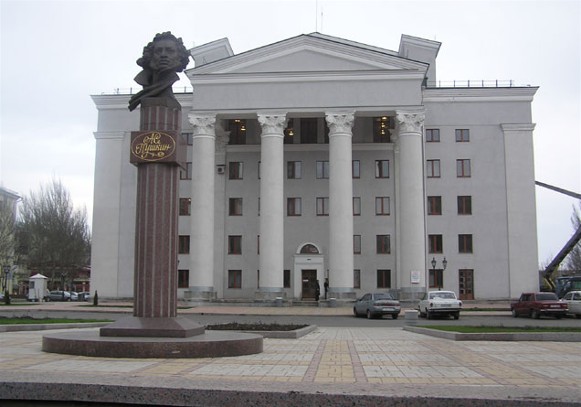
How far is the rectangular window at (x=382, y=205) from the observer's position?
53438 mm

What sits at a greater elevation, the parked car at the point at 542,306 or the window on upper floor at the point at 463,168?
the window on upper floor at the point at 463,168

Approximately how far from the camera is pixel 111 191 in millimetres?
54031

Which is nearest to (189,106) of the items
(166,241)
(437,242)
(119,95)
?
(119,95)

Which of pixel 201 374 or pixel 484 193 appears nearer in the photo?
pixel 201 374

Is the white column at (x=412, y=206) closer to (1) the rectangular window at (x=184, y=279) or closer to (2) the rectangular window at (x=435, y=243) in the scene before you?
(2) the rectangular window at (x=435, y=243)

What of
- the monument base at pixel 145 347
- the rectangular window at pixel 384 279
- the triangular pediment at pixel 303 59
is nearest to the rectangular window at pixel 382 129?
the triangular pediment at pixel 303 59

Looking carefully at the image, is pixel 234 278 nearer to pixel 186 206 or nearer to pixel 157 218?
pixel 186 206

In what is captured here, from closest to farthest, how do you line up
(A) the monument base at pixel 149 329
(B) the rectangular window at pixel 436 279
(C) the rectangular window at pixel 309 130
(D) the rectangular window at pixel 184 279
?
(A) the monument base at pixel 149 329 → (B) the rectangular window at pixel 436 279 → (D) the rectangular window at pixel 184 279 → (C) the rectangular window at pixel 309 130

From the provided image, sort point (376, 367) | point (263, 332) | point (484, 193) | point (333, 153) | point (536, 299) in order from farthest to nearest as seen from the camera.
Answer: point (484, 193)
point (333, 153)
point (536, 299)
point (263, 332)
point (376, 367)

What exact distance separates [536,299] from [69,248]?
5732 centimetres

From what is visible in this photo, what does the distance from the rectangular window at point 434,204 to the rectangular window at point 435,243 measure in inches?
79.2

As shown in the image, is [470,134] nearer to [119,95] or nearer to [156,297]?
[119,95]

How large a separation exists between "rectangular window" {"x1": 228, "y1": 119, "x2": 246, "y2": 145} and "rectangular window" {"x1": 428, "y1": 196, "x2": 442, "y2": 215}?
16.9 meters

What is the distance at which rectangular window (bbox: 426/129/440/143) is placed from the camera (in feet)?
174
